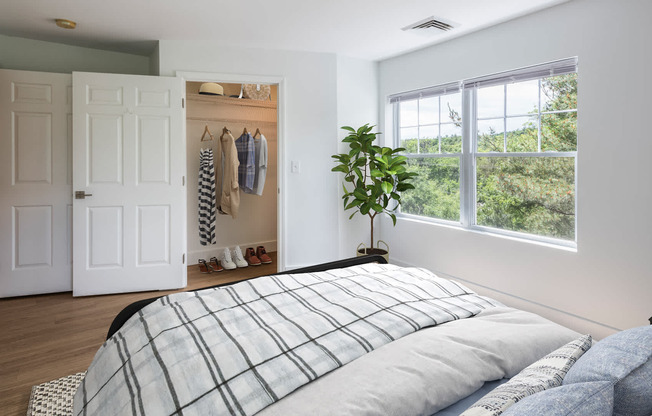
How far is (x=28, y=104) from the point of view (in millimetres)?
3553

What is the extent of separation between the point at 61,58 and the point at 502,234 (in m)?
4.24

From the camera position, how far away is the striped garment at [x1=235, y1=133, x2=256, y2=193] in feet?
15.7

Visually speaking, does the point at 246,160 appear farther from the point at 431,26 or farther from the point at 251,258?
the point at 431,26

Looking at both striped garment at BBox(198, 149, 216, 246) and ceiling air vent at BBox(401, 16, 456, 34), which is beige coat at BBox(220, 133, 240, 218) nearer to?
striped garment at BBox(198, 149, 216, 246)

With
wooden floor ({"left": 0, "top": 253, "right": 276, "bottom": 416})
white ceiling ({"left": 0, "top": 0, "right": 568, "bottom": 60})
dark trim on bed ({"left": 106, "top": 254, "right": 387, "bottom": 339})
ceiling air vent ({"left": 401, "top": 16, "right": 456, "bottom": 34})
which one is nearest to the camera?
dark trim on bed ({"left": 106, "top": 254, "right": 387, "bottom": 339})

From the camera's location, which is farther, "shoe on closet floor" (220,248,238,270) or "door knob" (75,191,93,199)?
"shoe on closet floor" (220,248,238,270)

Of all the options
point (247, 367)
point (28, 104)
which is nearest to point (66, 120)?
point (28, 104)

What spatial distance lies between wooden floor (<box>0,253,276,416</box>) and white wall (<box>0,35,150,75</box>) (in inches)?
82.0

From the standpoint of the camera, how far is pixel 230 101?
4.96 m

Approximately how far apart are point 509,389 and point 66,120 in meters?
4.02

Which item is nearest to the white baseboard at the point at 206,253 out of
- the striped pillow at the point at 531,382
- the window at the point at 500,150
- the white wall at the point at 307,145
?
the white wall at the point at 307,145

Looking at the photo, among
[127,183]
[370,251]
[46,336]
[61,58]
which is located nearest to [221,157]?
[127,183]

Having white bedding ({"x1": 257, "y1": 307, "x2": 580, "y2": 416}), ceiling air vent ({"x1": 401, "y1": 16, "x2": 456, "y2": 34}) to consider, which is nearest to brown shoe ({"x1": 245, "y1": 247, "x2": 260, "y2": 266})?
ceiling air vent ({"x1": 401, "y1": 16, "x2": 456, "y2": 34})

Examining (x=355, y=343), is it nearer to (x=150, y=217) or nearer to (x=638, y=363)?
(x=638, y=363)
